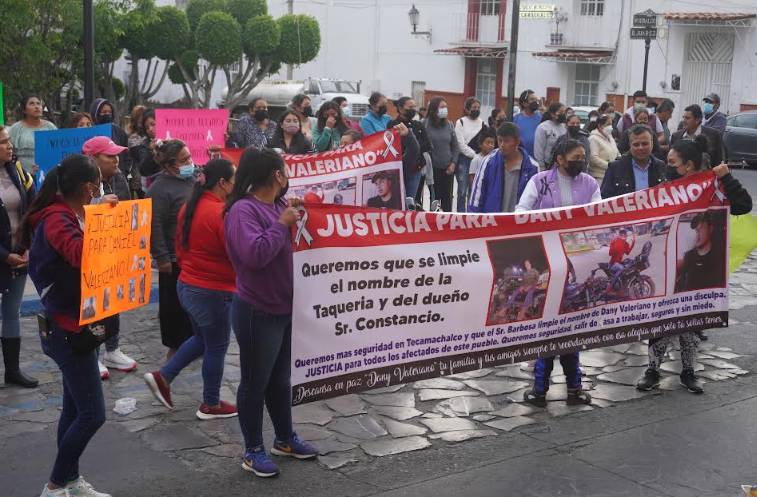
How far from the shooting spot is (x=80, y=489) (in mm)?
4902

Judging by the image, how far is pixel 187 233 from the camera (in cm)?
595

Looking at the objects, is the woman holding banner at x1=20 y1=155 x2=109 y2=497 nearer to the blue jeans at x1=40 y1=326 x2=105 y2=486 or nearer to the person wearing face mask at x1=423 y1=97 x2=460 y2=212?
the blue jeans at x1=40 y1=326 x2=105 y2=486

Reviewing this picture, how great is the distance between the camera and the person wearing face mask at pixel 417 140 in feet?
40.0

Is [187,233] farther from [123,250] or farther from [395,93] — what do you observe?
[395,93]

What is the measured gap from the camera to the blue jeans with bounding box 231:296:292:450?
5074 millimetres

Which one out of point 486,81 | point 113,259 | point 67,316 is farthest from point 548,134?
point 486,81

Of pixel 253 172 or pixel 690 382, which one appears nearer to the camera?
pixel 253 172

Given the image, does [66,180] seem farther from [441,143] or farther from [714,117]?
[714,117]

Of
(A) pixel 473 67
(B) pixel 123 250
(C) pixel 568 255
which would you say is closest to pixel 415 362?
(C) pixel 568 255

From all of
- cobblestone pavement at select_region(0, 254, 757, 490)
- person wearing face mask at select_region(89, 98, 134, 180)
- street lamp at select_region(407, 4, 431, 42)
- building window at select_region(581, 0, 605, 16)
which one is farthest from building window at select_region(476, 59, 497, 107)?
cobblestone pavement at select_region(0, 254, 757, 490)

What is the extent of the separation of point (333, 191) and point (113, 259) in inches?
146

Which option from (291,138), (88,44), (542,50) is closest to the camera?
(291,138)

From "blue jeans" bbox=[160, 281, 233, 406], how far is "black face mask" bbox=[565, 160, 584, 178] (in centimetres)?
236

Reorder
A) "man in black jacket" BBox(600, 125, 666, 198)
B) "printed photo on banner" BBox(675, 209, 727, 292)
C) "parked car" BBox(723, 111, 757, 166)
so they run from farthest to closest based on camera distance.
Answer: "parked car" BBox(723, 111, 757, 166), "man in black jacket" BBox(600, 125, 666, 198), "printed photo on banner" BBox(675, 209, 727, 292)
